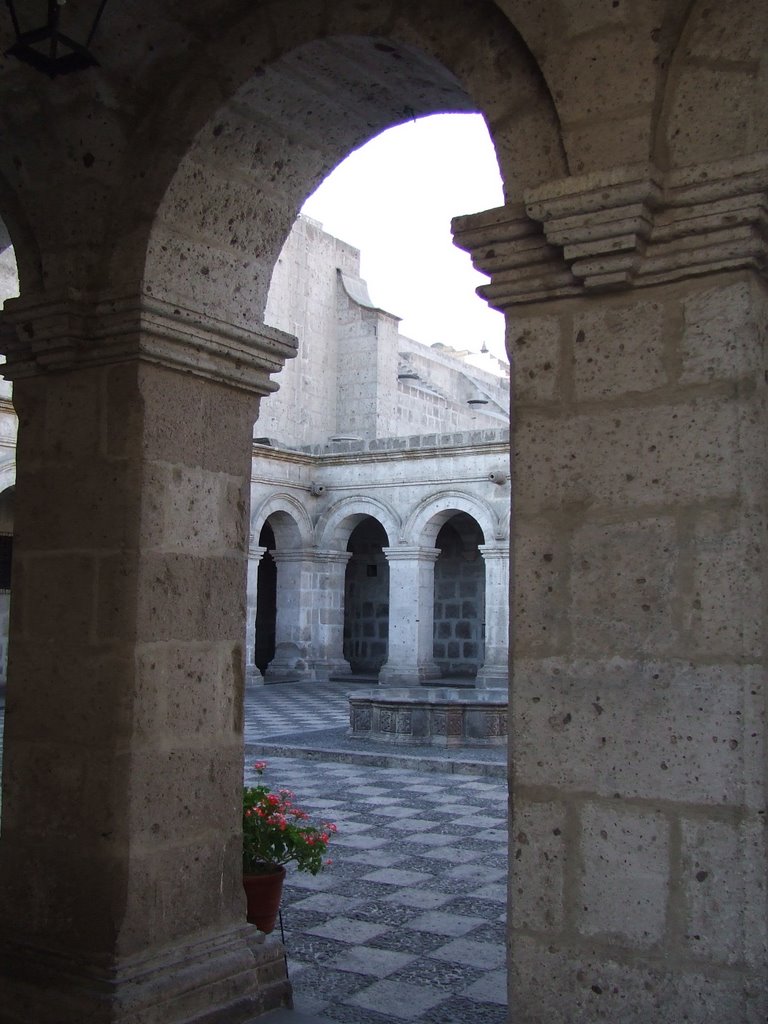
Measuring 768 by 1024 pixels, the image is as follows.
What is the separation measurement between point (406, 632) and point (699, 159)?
15.2 metres

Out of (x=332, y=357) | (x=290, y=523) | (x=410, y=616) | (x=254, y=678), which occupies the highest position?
(x=332, y=357)

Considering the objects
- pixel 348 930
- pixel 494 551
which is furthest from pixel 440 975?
pixel 494 551

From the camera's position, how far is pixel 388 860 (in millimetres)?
5551

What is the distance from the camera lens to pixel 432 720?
10219 mm

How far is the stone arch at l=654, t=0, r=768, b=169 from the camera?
2215mm

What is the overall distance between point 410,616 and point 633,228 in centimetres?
1515

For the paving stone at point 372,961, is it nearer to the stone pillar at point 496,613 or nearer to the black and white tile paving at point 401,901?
the black and white tile paving at point 401,901

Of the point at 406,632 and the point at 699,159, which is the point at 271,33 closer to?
the point at 699,159

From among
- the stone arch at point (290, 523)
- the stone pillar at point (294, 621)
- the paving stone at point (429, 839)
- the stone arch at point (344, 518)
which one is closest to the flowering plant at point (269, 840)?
the paving stone at point (429, 839)

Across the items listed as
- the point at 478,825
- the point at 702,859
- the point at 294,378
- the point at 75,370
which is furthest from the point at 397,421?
the point at 702,859

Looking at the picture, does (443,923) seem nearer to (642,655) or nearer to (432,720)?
(642,655)

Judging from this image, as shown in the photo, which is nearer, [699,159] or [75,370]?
[699,159]

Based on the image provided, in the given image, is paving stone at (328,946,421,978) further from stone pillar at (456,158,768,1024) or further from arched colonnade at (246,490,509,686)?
arched colonnade at (246,490,509,686)

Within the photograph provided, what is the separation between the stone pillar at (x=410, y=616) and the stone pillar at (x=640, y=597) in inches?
581
